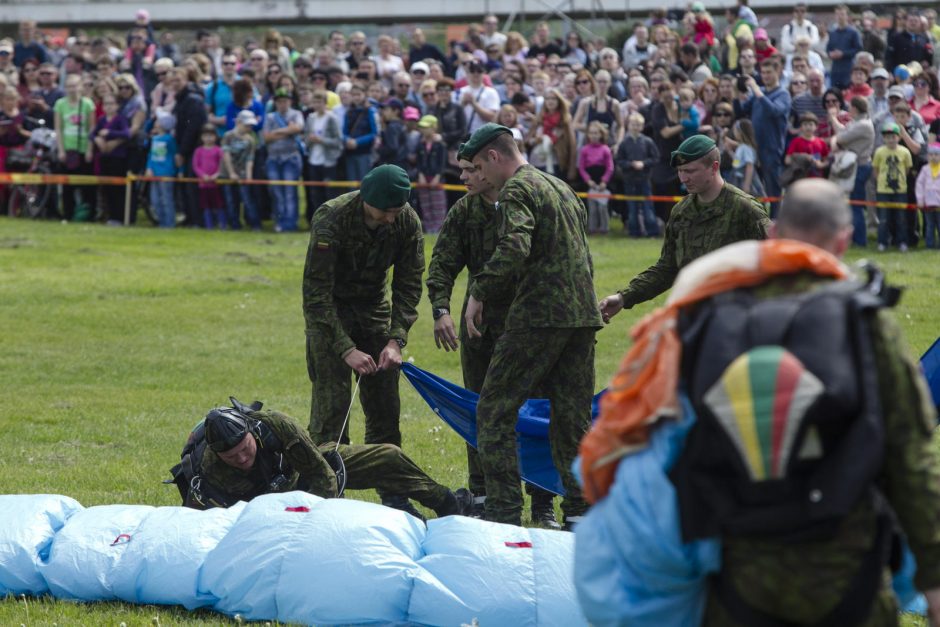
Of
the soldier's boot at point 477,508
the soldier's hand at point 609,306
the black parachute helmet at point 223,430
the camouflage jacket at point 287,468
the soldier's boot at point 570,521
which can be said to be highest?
the soldier's hand at point 609,306

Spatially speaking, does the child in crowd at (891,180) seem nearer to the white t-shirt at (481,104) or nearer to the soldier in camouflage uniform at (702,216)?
the white t-shirt at (481,104)

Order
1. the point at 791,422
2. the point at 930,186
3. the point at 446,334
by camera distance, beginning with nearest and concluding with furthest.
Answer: the point at 791,422 < the point at 446,334 < the point at 930,186

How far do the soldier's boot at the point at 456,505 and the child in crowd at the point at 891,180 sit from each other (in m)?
11.3

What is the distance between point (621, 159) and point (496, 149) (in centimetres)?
1254

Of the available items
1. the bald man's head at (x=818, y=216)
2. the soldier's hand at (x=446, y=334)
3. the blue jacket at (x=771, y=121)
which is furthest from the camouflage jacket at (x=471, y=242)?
the blue jacket at (x=771, y=121)

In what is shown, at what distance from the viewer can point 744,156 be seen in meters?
18.8

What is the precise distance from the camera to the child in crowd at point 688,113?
19.5 meters

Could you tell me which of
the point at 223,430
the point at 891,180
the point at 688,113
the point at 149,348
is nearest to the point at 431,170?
the point at 688,113

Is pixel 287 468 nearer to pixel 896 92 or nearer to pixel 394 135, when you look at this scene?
pixel 896 92

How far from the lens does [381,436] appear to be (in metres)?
9.27

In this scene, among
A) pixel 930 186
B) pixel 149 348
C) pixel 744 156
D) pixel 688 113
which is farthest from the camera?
pixel 688 113

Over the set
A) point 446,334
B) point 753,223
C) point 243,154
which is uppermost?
point 753,223

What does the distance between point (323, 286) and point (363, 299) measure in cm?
43

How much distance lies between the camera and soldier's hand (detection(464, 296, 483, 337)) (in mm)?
7719
